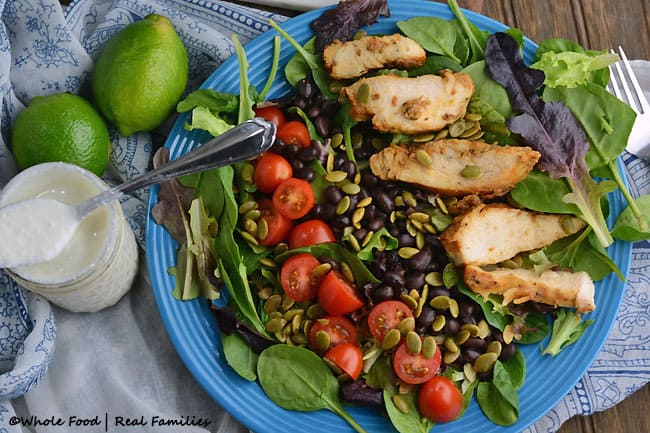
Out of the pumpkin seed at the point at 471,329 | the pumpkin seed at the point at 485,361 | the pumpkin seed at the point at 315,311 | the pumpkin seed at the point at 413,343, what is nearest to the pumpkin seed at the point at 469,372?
the pumpkin seed at the point at 485,361

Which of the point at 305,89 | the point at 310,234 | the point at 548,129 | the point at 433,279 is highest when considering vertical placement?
the point at 305,89

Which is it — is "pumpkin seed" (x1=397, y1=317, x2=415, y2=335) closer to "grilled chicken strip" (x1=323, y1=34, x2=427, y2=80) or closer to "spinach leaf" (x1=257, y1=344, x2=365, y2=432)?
"spinach leaf" (x1=257, y1=344, x2=365, y2=432)

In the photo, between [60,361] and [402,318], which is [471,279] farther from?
[60,361]

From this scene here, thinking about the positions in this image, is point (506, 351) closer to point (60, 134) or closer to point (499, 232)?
point (499, 232)

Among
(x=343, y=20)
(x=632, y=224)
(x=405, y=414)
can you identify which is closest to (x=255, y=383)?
(x=405, y=414)

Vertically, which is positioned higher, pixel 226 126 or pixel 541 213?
pixel 226 126

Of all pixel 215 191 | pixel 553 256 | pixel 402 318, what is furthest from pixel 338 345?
pixel 553 256

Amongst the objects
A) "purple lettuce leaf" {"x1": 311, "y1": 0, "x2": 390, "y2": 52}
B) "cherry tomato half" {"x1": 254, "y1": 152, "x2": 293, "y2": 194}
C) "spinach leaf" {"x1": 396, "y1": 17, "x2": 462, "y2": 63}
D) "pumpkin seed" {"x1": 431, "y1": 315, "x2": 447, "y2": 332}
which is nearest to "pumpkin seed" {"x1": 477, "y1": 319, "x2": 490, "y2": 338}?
"pumpkin seed" {"x1": 431, "y1": 315, "x2": 447, "y2": 332}
